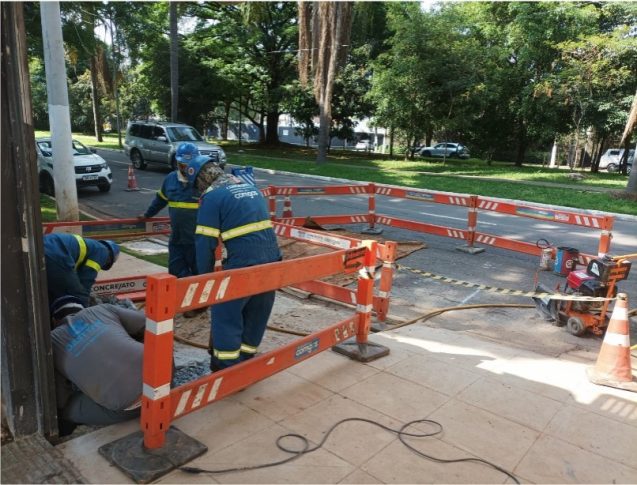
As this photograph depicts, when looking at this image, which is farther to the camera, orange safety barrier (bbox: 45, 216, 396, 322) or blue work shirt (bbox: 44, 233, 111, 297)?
orange safety barrier (bbox: 45, 216, 396, 322)

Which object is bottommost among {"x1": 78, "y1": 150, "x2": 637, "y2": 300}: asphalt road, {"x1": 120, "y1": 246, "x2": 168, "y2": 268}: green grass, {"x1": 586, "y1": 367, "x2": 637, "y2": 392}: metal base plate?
{"x1": 120, "y1": 246, "x2": 168, "y2": 268}: green grass

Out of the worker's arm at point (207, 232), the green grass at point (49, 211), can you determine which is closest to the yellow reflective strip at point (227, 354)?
the worker's arm at point (207, 232)

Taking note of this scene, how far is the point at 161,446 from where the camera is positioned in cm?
303

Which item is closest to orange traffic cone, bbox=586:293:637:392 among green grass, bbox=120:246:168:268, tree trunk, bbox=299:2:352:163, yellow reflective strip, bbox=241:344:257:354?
yellow reflective strip, bbox=241:344:257:354

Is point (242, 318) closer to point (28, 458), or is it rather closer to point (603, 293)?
point (28, 458)

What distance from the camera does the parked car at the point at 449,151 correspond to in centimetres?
3778

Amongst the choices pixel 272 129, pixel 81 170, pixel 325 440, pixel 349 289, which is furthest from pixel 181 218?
pixel 272 129

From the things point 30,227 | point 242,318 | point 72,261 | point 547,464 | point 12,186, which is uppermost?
point 12,186

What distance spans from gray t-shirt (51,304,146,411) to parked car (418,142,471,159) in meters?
36.1

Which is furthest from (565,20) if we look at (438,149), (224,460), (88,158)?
(224,460)

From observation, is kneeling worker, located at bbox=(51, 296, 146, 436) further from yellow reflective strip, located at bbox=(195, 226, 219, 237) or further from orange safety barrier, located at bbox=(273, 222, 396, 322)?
orange safety barrier, located at bbox=(273, 222, 396, 322)

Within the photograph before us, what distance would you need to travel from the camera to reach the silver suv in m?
20.5

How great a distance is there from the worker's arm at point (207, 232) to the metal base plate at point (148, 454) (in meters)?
1.26

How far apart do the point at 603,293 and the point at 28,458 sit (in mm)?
5739
